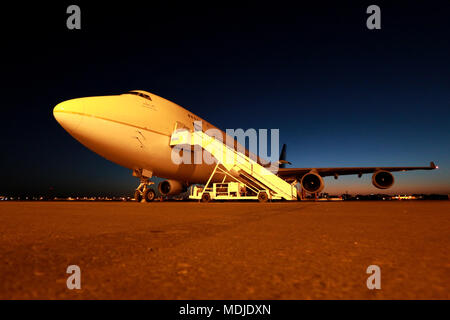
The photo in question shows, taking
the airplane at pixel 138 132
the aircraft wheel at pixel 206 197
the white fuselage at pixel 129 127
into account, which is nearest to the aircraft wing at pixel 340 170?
the airplane at pixel 138 132

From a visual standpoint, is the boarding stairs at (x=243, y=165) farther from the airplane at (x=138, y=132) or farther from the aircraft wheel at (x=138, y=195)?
the aircraft wheel at (x=138, y=195)

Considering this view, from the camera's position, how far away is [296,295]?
1072mm

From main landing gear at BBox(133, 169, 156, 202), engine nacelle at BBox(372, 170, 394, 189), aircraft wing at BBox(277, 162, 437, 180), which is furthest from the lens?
aircraft wing at BBox(277, 162, 437, 180)

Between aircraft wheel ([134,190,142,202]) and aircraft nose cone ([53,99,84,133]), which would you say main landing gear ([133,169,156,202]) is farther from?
aircraft nose cone ([53,99,84,133])

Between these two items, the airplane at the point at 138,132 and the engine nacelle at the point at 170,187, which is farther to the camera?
the engine nacelle at the point at 170,187

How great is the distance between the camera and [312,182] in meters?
15.4

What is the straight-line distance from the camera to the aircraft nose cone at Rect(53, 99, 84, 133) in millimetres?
9102

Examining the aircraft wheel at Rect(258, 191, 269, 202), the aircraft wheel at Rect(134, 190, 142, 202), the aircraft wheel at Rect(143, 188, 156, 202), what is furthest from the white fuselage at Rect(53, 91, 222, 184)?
the aircraft wheel at Rect(258, 191, 269, 202)

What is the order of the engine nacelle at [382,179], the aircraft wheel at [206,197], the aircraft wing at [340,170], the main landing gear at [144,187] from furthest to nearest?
the aircraft wing at [340,170] < the engine nacelle at [382,179] < the aircraft wheel at [206,197] < the main landing gear at [144,187]

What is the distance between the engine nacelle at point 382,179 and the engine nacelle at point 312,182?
411 centimetres

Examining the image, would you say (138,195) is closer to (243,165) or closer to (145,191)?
(145,191)

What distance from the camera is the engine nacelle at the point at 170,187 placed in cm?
1622
